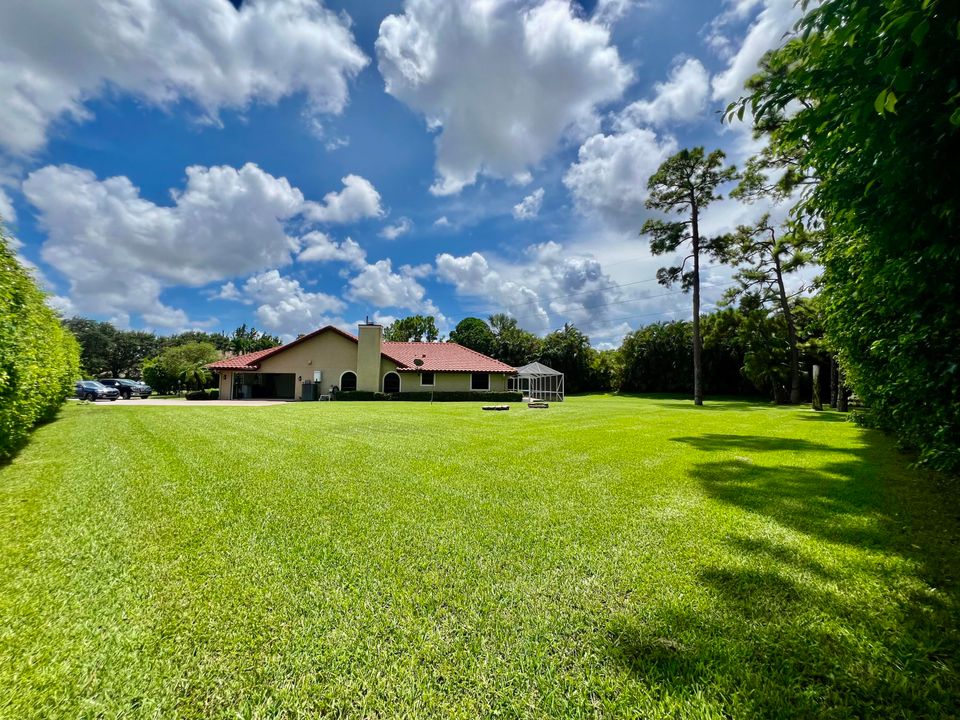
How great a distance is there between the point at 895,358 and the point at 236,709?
7.34 metres

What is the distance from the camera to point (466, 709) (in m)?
1.81

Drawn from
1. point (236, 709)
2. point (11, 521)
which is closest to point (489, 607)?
point (236, 709)

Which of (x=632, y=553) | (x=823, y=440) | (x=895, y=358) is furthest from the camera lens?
(x=823, y=440)

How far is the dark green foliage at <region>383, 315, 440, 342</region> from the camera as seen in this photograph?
2470 inches

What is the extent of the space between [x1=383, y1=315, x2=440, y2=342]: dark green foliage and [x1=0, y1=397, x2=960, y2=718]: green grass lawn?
5763 centimetres

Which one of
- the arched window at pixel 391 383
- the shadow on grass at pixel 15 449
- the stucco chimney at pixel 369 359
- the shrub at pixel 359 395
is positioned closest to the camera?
the shadow on grass at pixel 15 449

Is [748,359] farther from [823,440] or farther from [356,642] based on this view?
[356,642]

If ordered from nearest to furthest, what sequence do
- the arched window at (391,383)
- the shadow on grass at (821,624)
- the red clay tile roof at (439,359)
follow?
1. the shadow on grass at (821,624)
2. the arched window at (391,383)
3. the red clay tile roof at (439,359)

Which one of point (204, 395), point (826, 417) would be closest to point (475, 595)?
point (826, 417)

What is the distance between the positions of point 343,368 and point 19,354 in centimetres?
2209

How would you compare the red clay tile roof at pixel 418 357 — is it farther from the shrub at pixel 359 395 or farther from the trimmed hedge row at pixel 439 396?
the shrub at pixel 359 395

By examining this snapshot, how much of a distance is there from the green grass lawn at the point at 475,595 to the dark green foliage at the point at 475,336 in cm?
4327

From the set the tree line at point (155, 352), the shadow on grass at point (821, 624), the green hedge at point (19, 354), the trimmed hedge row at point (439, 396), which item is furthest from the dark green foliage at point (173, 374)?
the shadow on grass at point (821, 624)

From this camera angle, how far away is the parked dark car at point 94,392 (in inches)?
960
